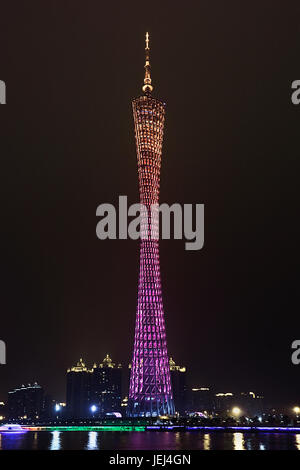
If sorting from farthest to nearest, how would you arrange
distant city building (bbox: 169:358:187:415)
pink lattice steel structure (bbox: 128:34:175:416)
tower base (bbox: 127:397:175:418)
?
distant city building (bbox: 169:358:187:415) → tower base (bbox: 127:397:175:418) → pink lattice steel structure (bbox: 128:34:175:416)

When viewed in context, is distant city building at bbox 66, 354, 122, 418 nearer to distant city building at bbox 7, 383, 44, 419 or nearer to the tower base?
distant city building at bbox 7, 383, 44, 419

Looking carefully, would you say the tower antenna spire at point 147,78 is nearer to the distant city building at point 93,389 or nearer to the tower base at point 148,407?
the tower base at point 148,407

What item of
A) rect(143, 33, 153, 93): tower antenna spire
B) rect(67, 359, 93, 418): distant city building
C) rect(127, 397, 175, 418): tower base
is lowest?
rect(127, 397, 175, 418): tower base

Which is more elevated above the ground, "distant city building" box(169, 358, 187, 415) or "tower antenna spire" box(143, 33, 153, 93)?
"tower antenna spire" box(143, 33, 153, 93)

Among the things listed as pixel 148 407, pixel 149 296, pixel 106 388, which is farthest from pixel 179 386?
pixel 149 296

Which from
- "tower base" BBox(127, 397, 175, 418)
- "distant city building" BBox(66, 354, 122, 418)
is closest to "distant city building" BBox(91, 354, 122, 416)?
"distant city building" BBox(66, 354, 122, 418)

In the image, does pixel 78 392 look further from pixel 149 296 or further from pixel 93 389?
pixel 149 296
